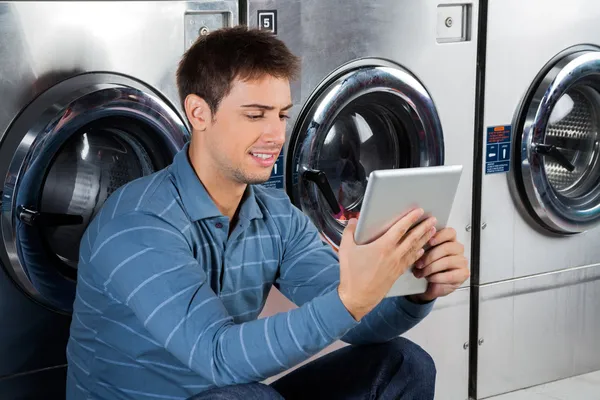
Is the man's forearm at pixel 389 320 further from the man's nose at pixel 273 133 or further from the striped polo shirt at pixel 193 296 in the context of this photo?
the man's nose at pixel 273 133

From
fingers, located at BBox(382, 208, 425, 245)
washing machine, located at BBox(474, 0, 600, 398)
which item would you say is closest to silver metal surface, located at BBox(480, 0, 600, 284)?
washing machine, located at BBox(474, 0, 600, 398)

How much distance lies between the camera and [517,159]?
249 centimetres

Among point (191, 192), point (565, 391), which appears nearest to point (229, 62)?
point (191, 192)

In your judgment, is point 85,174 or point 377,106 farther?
point 377,106

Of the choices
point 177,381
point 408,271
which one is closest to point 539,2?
point 408,271

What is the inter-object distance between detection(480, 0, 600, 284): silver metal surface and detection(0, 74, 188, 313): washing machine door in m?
0.92

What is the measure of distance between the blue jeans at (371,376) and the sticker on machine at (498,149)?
2.66 feet

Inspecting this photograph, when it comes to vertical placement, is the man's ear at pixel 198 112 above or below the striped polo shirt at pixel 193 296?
above

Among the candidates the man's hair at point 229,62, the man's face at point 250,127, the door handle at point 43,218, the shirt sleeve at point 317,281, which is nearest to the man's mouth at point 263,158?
the man's face at point 250,127

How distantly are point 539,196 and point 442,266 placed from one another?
3.17 ft

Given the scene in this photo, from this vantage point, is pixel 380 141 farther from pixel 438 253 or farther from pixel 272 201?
pixel 438 253

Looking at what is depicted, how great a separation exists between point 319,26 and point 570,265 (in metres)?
1.09

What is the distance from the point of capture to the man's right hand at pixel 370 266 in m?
1.44

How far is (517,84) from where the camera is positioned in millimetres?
2482
